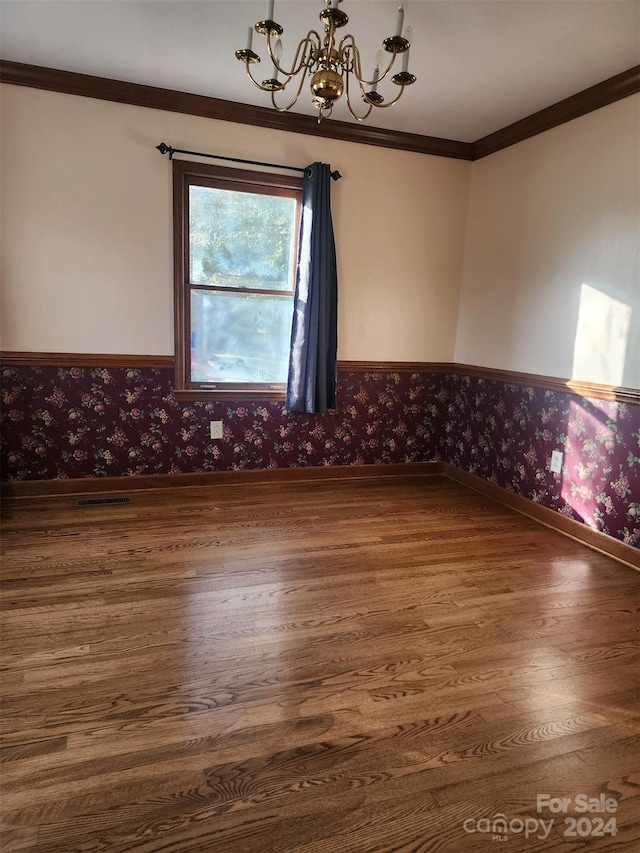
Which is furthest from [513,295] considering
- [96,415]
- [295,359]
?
[96,415]

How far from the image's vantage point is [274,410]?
3684mm

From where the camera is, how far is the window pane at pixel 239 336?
3.44 m

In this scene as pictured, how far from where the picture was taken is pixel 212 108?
3.20 metres

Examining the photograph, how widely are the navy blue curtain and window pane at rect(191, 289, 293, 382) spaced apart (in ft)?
0.50

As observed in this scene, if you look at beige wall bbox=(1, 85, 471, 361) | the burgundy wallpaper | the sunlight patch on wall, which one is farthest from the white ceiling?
the burgundy wallpaper

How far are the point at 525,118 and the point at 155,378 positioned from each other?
2.86 m

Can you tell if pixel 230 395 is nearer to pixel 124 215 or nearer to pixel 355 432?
pixel 355 432

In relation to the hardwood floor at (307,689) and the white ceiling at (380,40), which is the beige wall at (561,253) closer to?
the white ceiling at (380,40)

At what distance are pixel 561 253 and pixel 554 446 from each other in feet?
3.80

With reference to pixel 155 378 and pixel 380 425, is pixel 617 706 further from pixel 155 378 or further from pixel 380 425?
pixel 155 378

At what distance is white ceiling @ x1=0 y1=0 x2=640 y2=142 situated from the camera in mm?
2217

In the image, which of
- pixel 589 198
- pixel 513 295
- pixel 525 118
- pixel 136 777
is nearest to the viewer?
pixel 136 777

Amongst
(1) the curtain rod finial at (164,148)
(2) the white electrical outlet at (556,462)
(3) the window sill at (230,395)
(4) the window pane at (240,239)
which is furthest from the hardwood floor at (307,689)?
(1) the curtain rod finial at (164,148)

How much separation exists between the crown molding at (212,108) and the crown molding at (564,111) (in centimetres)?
25
